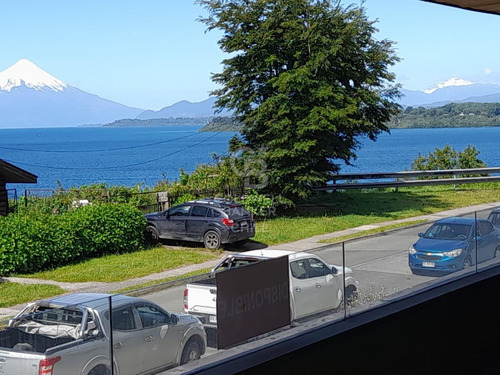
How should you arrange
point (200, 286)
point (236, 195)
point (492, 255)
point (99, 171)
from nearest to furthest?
1. point (200, 286)
2. point (492, 255)
3. point (236, 195)
4. point (99, 171)

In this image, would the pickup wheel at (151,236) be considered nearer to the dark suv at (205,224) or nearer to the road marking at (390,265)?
the dark suv at (205,224)

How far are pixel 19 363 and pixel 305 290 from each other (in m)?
2.74

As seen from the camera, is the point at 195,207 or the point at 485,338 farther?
the point at 195,207

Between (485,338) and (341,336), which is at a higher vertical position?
(341,336)

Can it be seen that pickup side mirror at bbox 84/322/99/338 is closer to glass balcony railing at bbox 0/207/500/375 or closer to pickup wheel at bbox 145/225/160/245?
glass balcony railing at bbox 0/207/500/375

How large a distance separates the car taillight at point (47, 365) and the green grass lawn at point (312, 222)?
11.7 meters

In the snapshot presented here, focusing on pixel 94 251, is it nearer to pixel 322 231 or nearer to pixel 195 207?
pixel 195 207

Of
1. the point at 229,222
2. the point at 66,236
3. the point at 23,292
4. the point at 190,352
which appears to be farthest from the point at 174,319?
the point at 229,222

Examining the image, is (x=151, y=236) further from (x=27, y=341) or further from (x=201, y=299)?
(x=27, y=341)

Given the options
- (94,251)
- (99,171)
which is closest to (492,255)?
(94,251)

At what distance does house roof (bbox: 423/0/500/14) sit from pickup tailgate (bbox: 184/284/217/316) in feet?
13.3

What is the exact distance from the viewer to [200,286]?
5590 millimetres

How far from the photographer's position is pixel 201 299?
5.55 m

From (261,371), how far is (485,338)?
158 inches
